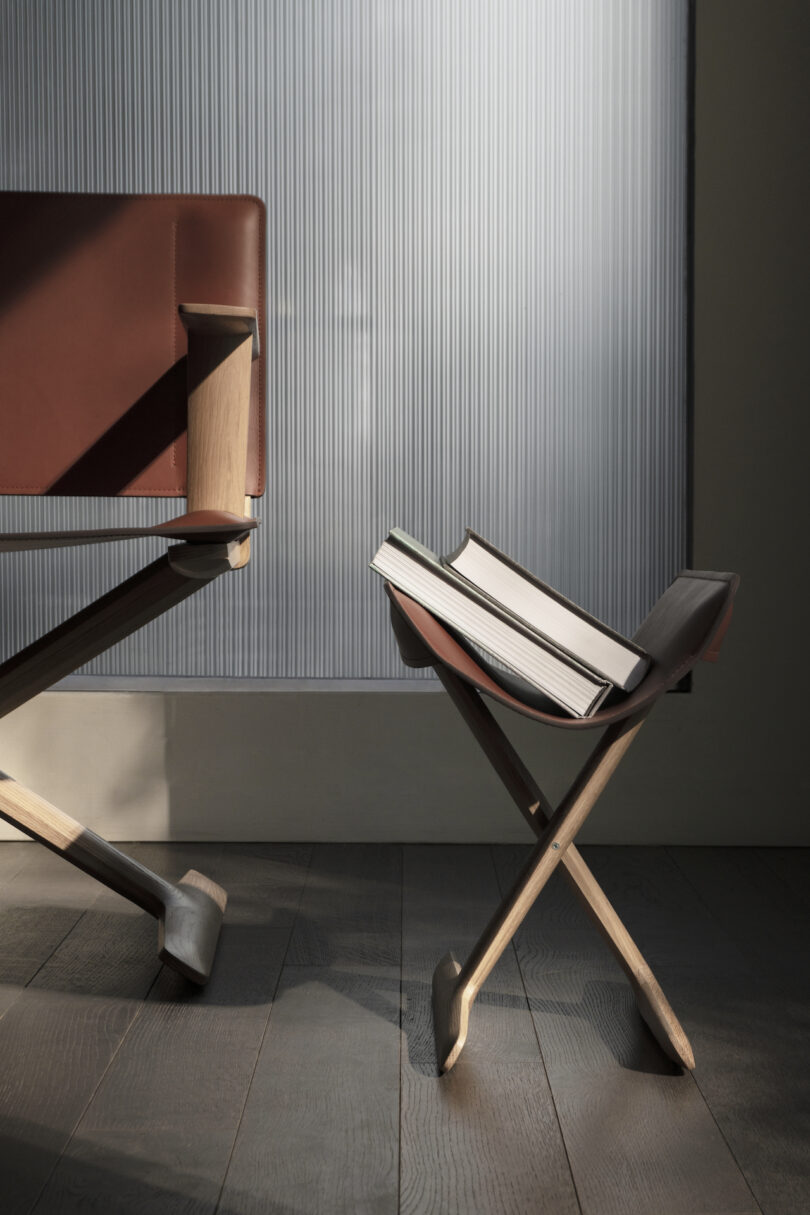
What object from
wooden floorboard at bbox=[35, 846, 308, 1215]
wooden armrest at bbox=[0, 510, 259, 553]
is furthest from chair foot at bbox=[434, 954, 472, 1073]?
wooden armrest at bbox=[0, 510, 259, 553]

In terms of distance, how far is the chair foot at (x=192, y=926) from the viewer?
4.89ft

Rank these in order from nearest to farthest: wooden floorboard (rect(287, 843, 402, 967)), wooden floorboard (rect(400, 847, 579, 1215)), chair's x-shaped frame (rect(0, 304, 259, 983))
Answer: wooden floorboard (rect(400, 847, 579, 1215)) < chair's x-shaped frame (rect(0, 304, 259, 983)) < wooden floorboard (rect(287, 843, 402, 967))

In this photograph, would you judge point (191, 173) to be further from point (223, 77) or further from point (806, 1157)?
point (806, 1157)

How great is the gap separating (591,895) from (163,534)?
633mm

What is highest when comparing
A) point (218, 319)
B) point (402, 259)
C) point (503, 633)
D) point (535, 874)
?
→ point (402, 259)

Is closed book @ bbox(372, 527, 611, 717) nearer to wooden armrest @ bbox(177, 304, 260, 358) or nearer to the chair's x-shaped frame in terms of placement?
the chair's x-shaped frame

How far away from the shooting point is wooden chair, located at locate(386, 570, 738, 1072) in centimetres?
124

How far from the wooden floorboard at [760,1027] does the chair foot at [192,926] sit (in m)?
0.64

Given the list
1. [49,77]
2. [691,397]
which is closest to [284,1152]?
[691,397]

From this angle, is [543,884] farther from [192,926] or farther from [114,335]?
[114,335]

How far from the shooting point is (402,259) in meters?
2.28

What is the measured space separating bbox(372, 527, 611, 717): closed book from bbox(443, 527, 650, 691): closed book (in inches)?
2.1

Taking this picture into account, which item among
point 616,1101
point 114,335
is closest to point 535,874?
point 616,1101

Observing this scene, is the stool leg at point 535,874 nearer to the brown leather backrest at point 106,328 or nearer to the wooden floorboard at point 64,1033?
the wooden floorboard at point 64,1033
